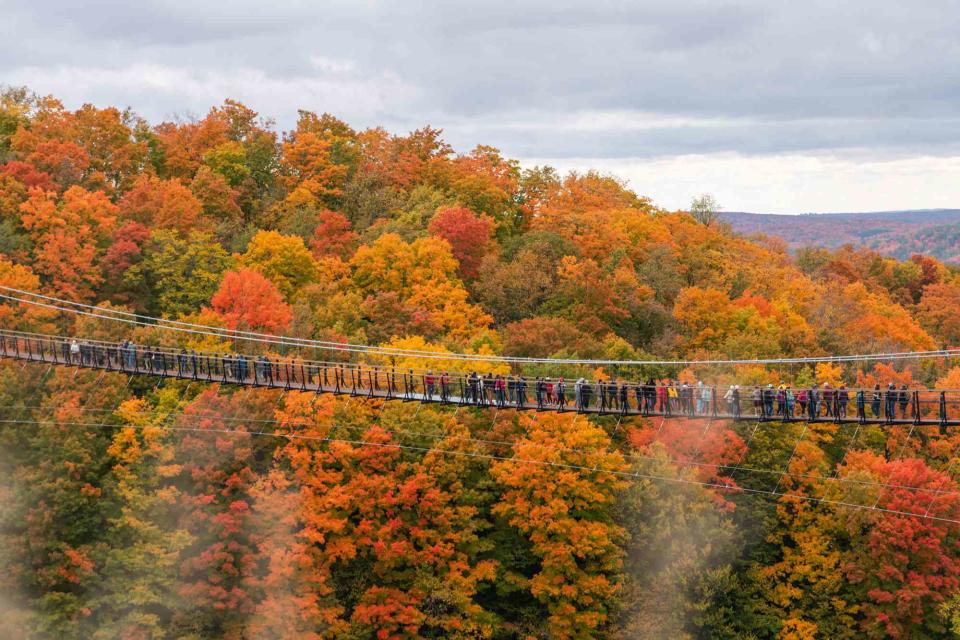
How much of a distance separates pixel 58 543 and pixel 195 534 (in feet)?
14.5

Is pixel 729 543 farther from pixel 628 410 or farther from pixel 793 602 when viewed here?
pixel 628 410

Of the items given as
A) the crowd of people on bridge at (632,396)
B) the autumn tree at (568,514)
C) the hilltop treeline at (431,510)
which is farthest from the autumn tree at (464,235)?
the crowd of people on bridge at (632,396)

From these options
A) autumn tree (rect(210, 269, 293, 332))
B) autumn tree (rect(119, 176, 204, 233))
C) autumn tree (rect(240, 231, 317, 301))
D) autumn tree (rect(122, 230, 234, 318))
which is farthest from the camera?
autumn tree (rect(119, 176, 204, 233))

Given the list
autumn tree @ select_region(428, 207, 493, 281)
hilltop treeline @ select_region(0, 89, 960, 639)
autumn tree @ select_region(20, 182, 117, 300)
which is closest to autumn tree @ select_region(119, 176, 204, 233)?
autumn tree @ select_region(20, 182, 117, 300)

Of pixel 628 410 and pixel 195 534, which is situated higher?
pixel 628 410

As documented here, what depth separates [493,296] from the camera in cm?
6531

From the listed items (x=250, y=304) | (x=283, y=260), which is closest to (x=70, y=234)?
(x=283, y=260)

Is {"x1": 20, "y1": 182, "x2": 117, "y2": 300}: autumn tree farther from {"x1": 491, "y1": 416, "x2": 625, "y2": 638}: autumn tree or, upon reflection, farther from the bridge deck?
{"x1": 491, "y1": 416, "x2": 625, "y2": 638}: autumn tree

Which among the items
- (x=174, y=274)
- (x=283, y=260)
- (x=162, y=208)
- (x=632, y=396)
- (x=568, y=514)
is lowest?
(x=568, y=514)

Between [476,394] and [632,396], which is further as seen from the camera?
[632,396]

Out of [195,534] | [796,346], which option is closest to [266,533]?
[195,534]

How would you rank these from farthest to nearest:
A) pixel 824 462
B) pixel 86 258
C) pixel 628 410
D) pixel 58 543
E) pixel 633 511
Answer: pixel 86 258
pixel 824 462
pixel 633 511
pixel 58 543
pixel 628 410

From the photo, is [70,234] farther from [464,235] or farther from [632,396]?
[632,396]

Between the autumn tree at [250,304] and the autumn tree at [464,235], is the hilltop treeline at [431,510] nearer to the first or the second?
the autumn tree at [250,304]
